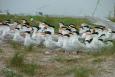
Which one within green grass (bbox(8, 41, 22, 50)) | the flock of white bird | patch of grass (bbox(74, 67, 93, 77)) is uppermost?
the flock of white bird

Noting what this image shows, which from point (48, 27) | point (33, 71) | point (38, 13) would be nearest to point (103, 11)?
point (38, 13)

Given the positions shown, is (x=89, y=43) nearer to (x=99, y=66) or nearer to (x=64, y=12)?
(x=99, y=66)

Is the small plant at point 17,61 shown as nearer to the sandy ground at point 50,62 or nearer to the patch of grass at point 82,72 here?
the sandy ground at point 50,62

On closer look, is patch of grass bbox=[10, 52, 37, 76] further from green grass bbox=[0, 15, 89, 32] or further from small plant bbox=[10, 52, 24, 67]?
green grass bbox=[0, 15, 89, 32]

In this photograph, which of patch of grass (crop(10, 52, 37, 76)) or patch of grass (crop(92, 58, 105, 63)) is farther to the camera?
patch of grass (crop(92, 58, 105, 63))

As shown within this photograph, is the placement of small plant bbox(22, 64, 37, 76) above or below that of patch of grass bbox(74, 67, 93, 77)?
below

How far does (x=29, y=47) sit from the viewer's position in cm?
672

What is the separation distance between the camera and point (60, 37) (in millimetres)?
6832

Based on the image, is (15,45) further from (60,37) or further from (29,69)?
(29,69)

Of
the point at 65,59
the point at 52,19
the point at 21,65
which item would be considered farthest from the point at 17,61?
the point at 52,19

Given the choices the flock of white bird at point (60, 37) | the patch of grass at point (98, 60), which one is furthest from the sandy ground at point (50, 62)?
the flock of white bird at point (60, 37)

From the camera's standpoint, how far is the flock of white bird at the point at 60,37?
22.0 feet

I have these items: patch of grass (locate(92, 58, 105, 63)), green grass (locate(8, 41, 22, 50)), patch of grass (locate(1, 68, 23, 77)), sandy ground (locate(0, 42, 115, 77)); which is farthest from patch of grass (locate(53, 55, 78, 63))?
patch of grass (locate(1, 68, 23, 77))

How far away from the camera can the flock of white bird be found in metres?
6.70
